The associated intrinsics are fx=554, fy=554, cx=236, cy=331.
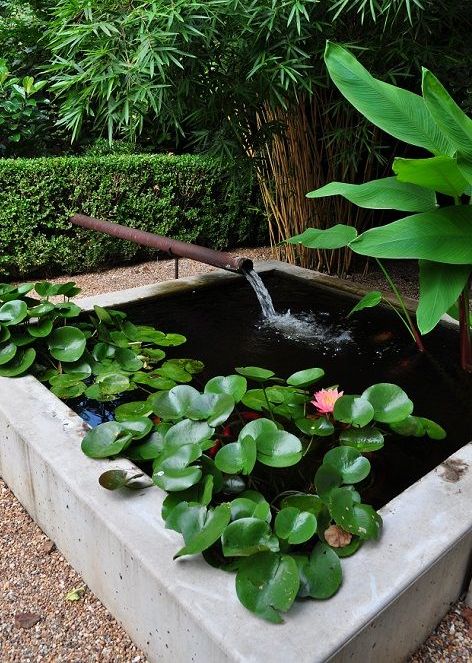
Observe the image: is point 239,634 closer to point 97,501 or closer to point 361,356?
point 97,501

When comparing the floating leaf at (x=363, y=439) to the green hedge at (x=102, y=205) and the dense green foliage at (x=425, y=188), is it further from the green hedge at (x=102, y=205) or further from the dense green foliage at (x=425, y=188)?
the green hedge at (x=102, y=205)

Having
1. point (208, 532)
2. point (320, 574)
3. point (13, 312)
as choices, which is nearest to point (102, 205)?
point (13, 312)

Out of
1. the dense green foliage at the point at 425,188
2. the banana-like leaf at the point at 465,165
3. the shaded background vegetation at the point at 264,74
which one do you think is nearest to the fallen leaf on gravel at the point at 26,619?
the dense green foliage at the point at 425,188

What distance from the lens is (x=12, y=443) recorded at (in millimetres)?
1521

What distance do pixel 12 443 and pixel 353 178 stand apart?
2.84 meters

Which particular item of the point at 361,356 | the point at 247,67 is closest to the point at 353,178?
the point at 247,67

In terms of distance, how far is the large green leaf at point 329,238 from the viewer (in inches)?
82.8

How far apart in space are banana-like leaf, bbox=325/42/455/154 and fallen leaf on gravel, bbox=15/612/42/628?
1.60 m

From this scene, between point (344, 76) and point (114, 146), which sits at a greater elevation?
point (344, 76)

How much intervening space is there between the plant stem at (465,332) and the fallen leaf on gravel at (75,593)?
1.48 m

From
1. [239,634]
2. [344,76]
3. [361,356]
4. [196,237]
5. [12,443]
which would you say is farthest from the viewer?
[196,237]

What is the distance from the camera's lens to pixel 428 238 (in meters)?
1.61

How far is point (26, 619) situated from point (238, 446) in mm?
601

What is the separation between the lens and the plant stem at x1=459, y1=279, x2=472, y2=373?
196cm
